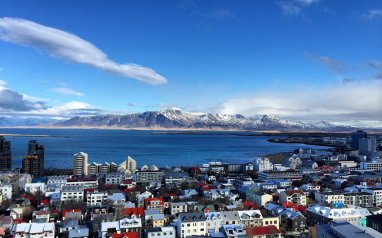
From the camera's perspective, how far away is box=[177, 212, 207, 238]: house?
31.2ft

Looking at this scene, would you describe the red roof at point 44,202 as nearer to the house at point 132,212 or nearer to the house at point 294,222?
the house at point 132,212

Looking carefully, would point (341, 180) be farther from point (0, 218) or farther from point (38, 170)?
point (38, 170)

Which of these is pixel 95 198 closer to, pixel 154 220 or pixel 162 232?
pixel 154 220

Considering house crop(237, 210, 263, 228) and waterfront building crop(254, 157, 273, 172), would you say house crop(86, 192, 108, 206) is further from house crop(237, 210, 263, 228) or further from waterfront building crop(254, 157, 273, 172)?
waterfront building crop(254, 157, 273, 172)

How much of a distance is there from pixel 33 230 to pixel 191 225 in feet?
13.3

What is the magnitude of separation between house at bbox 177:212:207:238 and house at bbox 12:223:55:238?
3328mm

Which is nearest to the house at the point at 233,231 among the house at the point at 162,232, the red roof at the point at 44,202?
the house at the point at 162,232

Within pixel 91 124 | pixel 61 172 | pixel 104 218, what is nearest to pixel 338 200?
pixel 104 218

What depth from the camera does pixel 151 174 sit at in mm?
21078

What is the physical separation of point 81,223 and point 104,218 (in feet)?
2.79

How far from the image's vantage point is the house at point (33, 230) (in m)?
8.74

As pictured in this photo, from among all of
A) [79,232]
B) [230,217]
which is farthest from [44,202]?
[230,217]

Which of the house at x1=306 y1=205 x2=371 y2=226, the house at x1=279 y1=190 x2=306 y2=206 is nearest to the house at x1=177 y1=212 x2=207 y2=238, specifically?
the house at x1=306 y1=205 x2=371 y2=226

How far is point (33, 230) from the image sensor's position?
348 inches
